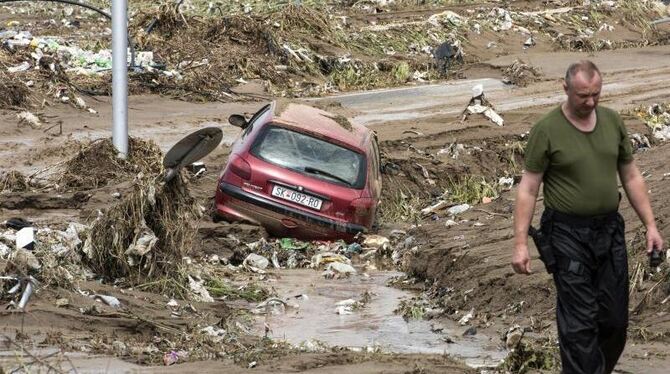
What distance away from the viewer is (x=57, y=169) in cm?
1720

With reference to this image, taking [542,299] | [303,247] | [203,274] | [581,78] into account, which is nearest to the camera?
[581,78]

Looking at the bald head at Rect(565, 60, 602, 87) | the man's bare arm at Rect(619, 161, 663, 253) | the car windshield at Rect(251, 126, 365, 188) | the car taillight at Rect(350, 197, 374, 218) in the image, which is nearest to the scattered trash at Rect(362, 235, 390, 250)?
the car taillight at Rect(350, 197, 374, 218)

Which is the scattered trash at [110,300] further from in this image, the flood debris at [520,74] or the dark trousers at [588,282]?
the flood debris at [520,74]

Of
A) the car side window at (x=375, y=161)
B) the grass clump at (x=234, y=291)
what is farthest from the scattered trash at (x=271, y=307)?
the car side window at (x=375, y=161)

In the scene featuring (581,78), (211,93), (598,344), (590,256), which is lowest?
(211,93)

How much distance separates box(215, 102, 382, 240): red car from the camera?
15008mm

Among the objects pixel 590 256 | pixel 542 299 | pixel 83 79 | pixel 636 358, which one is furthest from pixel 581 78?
pixel 83 79

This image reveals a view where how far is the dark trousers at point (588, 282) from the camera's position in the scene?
7.81 metres

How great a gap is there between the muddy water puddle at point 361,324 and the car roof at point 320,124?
175 cm

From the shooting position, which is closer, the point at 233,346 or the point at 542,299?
the point at 233,346

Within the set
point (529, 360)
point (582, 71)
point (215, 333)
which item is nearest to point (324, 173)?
point (215, 333)

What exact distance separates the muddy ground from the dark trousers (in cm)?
110

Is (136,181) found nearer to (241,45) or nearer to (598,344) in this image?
(598,344)

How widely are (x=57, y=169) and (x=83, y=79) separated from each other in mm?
7080
